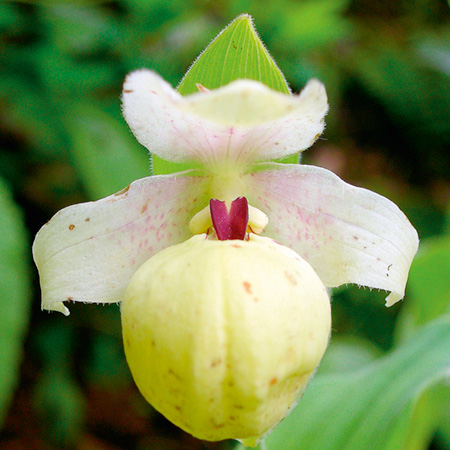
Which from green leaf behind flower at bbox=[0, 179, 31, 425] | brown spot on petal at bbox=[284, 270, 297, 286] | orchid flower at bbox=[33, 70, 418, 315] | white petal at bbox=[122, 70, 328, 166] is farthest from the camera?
green leaf behind flower at bbox=[0, 179, 31, 425]

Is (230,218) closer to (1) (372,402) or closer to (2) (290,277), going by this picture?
(2) (290,277)

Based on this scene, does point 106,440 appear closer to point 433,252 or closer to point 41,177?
point 41,177

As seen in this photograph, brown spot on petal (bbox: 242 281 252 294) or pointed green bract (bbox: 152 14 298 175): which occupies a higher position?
pointed green bract (bbox: 152 14 298 175)

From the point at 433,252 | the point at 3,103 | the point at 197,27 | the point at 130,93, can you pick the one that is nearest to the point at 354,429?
the point at 433,252

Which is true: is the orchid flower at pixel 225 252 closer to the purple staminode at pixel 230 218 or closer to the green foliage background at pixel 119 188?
the purple staminode at pixel 230 218

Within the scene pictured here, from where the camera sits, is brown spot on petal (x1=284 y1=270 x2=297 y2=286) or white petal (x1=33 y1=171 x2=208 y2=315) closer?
brown spot on petal (x1=284 y1=270 x2=297 y2=286)

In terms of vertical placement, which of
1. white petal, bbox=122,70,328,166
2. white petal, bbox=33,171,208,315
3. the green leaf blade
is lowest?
the green leaf blade

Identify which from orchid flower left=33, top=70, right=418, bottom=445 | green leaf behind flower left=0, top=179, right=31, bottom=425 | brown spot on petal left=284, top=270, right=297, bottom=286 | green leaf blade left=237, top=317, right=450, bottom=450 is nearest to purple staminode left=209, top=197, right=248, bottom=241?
orchid flower left=33, top=70, right=418, bottom=445

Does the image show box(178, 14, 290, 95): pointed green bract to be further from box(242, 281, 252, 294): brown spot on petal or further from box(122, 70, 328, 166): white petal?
box(242, 281, 252, 294): brown spot on petal

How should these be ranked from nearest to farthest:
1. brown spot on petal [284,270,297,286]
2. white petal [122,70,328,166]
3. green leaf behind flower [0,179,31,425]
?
white petal [122,70,328,166] → brown spot on petal [284,270,297,286] → green leaf behind flower [0,179,31,425]
